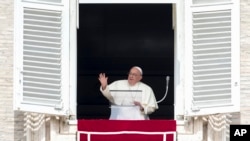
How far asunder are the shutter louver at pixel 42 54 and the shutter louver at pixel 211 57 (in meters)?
1.33

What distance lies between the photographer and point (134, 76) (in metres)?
18.8

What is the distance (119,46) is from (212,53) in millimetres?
3270

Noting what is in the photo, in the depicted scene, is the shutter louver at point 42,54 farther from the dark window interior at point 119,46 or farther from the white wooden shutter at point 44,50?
the dark window interior at point 119,46

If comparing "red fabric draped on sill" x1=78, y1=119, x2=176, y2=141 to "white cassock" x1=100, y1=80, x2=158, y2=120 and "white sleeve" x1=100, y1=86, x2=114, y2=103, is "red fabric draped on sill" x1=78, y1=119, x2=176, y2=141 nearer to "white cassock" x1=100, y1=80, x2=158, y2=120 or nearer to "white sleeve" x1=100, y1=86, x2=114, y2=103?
"white cassock" x1=100, y1=80, x2=158, y2=120

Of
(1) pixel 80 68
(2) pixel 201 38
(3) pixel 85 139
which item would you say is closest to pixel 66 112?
(3) pixel 85 139

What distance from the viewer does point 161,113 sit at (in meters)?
19.4

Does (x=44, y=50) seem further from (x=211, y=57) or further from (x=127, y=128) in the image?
(x=211, y=57)

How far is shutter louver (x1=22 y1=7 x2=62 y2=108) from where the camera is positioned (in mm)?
18406

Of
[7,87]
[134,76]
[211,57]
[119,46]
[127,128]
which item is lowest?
[127,128]

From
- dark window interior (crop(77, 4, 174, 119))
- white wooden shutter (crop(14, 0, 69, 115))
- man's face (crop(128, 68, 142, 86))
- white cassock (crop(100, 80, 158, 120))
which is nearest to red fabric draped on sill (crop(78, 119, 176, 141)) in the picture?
white cassock (crop(100, 80, 158, 120))

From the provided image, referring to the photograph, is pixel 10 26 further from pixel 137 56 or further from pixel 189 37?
pixel 137 56

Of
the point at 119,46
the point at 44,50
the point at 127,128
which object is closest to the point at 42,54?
the point at 44,50

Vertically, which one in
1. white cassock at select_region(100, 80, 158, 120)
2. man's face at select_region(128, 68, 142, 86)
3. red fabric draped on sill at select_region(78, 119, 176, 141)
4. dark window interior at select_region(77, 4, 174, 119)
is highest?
dark window interior at select_region(77, 4, 174, 119)

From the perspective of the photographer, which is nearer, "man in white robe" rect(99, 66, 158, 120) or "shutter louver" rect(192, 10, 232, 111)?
"shutter louver" rect(192, 10, 232, 111)
